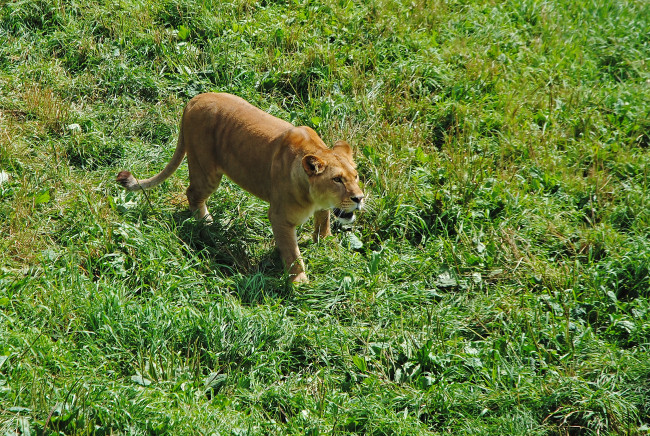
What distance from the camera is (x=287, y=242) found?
19.1 feet

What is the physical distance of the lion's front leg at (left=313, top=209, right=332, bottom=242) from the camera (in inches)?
238

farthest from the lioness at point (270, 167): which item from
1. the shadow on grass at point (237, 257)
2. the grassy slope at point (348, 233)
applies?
the grassy slope at point (348, 233)

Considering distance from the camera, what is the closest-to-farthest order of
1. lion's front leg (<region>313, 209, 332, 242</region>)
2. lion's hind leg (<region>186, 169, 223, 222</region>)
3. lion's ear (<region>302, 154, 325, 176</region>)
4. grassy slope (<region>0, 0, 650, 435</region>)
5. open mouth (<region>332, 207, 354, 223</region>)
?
1. grassy slope (<region>0, 0, 650, 435</region>)
2. lion's ear (<region>302, 154, 325, 176</region>)
3. open mouth (<region>332, 207, 354, 223</region>)
4. lion's front leg (<region>313, 209, 332, 242</region>)
5. lion's hind leg (<region>186, 169, 223, 222</region>)

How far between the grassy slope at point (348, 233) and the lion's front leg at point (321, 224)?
0.16 m

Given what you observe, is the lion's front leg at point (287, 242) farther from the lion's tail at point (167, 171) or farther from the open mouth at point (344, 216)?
the lion's tail at point (167, 171)

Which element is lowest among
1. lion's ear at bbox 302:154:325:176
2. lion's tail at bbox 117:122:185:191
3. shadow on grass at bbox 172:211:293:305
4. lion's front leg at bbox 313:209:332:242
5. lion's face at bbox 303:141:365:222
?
shadow on grass at bbox 172:211:293:305

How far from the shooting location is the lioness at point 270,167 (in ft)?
18.4

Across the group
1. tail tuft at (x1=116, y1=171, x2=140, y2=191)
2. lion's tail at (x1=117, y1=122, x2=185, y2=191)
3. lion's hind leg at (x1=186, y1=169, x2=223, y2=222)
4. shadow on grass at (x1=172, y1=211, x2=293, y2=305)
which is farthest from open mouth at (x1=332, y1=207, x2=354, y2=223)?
tail tuft at (x1=116, y1=171, x2=140, y2=191)

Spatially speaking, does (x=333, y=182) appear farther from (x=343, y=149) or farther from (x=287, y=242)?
(x=287, y=242)

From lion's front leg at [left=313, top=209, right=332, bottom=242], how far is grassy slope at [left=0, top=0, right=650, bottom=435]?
0.16 metres

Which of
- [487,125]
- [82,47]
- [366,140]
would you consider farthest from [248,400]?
[82,47]

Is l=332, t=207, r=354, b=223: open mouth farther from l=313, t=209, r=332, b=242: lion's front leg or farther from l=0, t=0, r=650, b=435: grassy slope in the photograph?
l=0, t=0, r=650, b=435: grassy slope

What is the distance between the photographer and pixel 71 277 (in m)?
5.19

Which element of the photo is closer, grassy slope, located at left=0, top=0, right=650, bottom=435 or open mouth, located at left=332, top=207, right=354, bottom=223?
grassy slope, located at left=0, top=0, right=650, bottom=435
